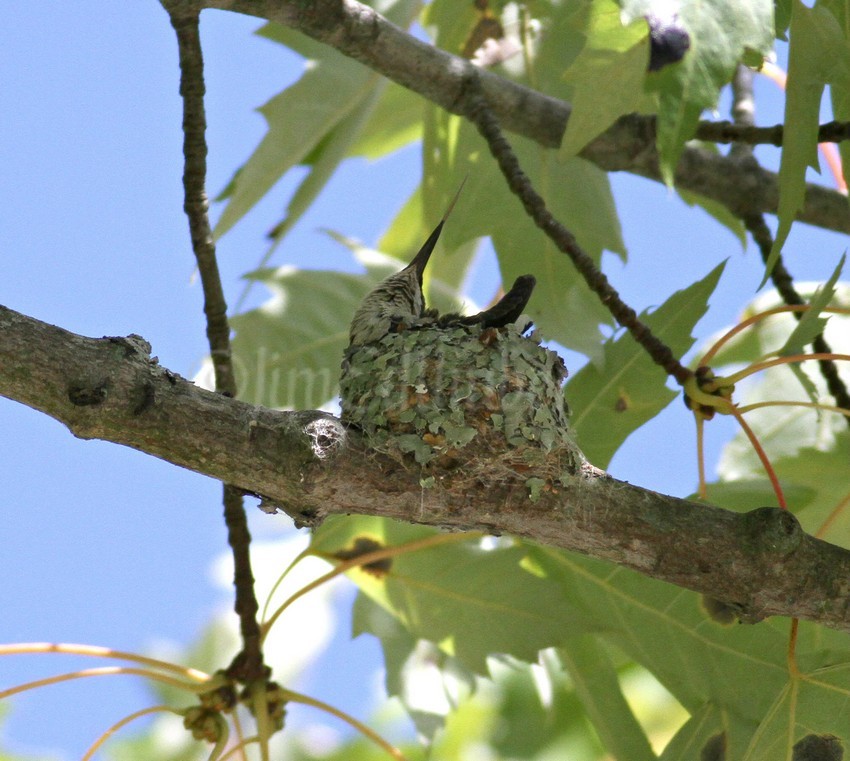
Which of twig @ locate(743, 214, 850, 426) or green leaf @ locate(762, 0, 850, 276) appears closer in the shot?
green leaf @ locate(762, 0, 850, 276)

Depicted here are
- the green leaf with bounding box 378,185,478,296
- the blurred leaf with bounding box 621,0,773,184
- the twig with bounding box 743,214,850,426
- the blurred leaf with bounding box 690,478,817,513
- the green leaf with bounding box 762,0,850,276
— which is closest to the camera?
the blurred leaf with bounding box 621,0,773,184

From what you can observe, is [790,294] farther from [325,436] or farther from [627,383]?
[325,436]

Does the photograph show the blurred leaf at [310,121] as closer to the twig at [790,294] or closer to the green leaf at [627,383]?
the green leaf at [627,383]

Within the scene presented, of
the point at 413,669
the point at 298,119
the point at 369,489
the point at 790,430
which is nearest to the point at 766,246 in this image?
the point at 790,430

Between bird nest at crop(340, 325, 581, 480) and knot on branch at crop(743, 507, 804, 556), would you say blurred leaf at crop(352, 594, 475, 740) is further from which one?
knot on branch at crop(743, 507, 804, 556)

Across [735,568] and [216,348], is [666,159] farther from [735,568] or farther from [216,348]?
[216,348]

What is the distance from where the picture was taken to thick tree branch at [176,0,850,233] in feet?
11.1

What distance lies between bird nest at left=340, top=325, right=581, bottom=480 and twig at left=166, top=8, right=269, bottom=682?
44 centimetres

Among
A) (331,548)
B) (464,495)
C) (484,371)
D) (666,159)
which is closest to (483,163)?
(484,371)

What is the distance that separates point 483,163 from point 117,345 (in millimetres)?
2343

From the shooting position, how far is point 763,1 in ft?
6.46

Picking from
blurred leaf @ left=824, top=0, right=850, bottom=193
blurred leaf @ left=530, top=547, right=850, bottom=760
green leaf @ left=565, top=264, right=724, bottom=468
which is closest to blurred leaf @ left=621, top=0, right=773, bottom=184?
blurred leaf @ left=824, top=0, right=850, bottom=193

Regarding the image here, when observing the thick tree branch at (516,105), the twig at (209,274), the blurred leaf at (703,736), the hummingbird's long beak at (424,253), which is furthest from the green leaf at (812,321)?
the hummingbird's long beak at (424,253)

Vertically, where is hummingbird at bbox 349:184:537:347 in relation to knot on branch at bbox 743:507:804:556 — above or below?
above
